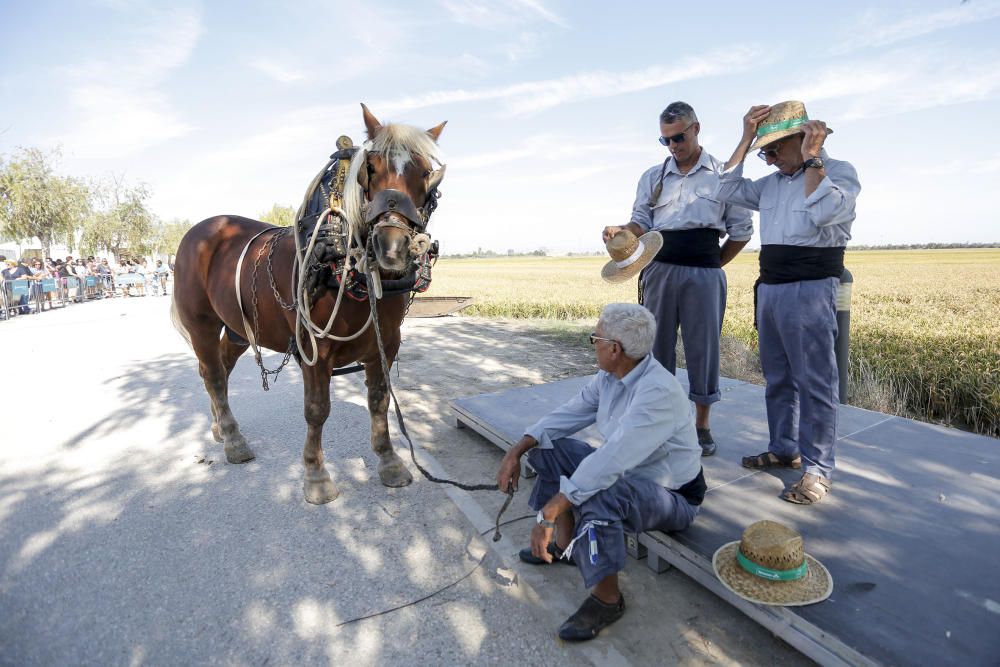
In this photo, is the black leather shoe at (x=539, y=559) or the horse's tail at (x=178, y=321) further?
the horse's tail at (x=178, y=321)

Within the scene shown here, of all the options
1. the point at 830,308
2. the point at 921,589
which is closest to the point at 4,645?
the point at 921,589

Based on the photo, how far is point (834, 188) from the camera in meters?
2.51

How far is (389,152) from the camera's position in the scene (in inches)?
109

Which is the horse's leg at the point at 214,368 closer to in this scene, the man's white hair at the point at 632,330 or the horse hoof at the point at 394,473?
the horse hoof at the point at 394,473

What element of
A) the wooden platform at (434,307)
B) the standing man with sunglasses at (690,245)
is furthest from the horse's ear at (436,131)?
the wooden platform at (434,307)

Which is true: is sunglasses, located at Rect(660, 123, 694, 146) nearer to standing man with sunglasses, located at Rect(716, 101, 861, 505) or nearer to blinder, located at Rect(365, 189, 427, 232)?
standing man with sunglasses, located at Rect(716, 101, 861, 505)

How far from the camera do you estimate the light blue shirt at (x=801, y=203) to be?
2.55 meters

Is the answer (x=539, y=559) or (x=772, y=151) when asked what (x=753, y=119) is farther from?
(x=539, y=559)

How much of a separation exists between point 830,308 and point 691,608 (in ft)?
5.67


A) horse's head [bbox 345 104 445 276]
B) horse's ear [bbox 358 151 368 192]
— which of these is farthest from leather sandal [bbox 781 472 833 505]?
horse's ear [bbox 358 151 368 192]

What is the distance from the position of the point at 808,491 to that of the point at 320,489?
2.98 m

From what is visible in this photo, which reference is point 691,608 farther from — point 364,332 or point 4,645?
point 4,645

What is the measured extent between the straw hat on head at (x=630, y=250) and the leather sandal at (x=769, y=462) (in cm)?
139

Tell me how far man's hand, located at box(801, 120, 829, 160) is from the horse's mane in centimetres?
194
